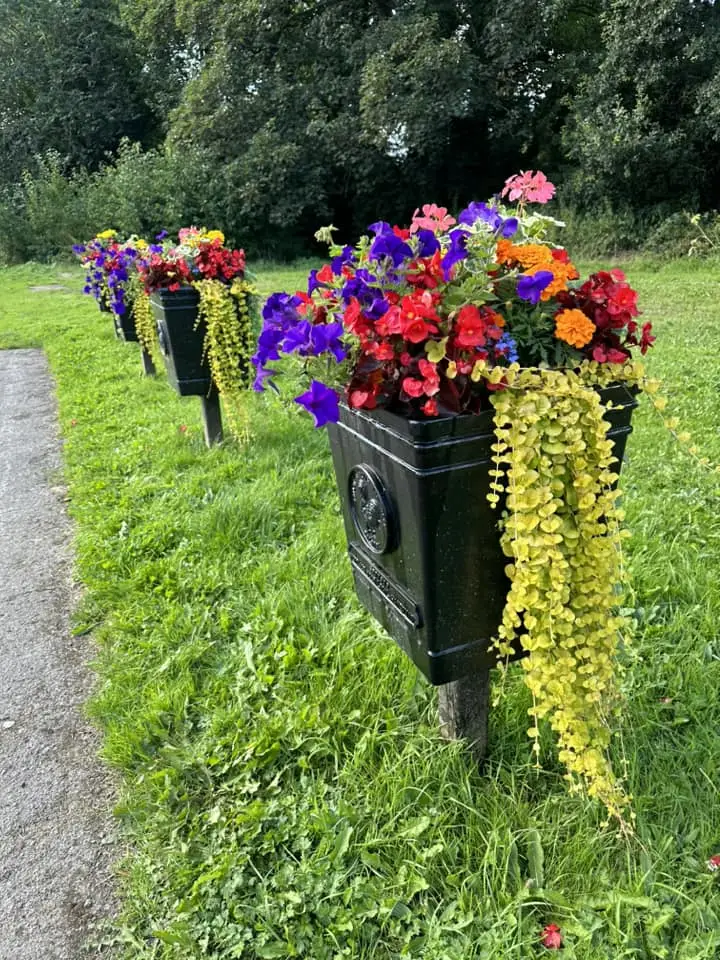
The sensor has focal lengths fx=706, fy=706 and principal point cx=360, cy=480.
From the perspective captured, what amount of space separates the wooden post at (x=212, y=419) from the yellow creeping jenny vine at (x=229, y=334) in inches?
9.5

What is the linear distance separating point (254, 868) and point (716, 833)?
1.05 meters

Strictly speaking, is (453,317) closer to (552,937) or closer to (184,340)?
(552,937)

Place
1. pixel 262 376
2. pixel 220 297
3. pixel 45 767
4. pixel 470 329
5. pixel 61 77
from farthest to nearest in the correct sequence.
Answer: pixel 61 77 → pixel 220 297 → pixel 45 767 → pixel 262 376 → pixel 470 329

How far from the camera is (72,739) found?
217cm

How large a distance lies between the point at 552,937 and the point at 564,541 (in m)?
0.79

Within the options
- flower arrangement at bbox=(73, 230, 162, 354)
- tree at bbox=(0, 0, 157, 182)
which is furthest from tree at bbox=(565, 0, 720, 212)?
tree at bbox=(0, 0, 157, 182)

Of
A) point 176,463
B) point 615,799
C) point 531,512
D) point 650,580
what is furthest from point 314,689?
point 176,463

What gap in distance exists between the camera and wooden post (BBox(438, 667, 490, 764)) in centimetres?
172

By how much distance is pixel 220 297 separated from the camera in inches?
145

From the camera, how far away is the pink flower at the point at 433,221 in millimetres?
1564

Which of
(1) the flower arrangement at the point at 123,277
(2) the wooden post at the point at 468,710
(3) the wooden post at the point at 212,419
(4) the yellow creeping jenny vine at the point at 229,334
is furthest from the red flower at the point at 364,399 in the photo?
(1) the flower arrangement at the point at 123,277

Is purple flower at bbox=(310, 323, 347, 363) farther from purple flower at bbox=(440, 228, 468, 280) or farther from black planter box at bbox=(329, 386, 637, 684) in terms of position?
purple flower at bbox=(440, 228, 468, 280)

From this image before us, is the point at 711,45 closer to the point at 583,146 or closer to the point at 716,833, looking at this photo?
the point at 583,146

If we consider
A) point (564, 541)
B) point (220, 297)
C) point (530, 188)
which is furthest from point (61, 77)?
point (564, 541)
